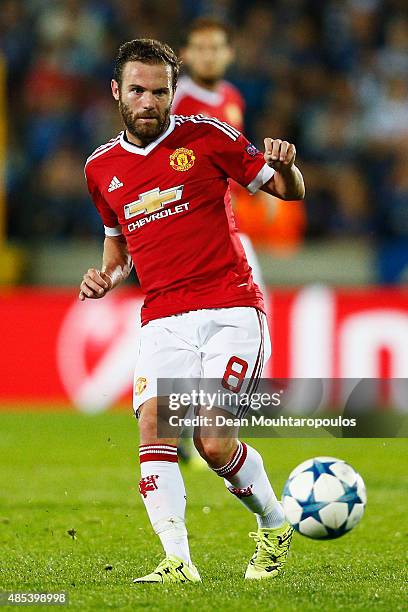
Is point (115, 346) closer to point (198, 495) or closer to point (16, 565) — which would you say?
point (198, 495)

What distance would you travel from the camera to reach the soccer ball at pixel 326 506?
5.08m

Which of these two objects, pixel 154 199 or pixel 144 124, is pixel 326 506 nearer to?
pixel 154 199

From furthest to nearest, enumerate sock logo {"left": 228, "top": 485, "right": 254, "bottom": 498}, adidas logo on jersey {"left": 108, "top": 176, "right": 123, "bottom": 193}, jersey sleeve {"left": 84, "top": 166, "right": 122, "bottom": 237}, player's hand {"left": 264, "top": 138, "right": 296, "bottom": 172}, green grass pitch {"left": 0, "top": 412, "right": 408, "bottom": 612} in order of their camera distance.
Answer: jersey sleeve {"left": 84, "top": 166, "right": 122, "bottom": 237} → adidas logo on jersey {"left": 108, "top": 176, "right": 123, "bottom": 193} → sock logo {"left": 228, "top": 485, "right": 254, "bottom": 498} → player's hand {"left": 264, "top": 138, "right": 296, "bottom": 172} → green grass pitch {"left": 0, "top": 412, "right": 408, "bottom": 612}

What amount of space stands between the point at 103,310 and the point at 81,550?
19.7ft

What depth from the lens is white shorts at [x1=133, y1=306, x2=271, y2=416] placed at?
4676 millimetres

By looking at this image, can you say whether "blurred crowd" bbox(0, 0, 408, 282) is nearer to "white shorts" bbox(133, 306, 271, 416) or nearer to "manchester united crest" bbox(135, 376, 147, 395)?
"white shorts" bbox(133, 306, 271, 416)

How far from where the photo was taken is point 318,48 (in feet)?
44.7

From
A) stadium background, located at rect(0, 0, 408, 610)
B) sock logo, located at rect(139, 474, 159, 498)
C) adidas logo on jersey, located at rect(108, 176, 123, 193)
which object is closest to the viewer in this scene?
sock logo, located at rect(139, 474, 159, 498)

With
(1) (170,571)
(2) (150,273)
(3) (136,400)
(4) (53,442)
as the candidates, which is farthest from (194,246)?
(4) (53,442)

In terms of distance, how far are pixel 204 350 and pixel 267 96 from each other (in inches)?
334

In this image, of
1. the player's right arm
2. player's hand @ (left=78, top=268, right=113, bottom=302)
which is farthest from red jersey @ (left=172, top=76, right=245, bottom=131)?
player's hand @ (left=78, top=268, right=113, bottom=302)

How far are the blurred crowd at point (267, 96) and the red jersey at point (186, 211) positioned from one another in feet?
22.7

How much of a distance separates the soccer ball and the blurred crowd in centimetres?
662

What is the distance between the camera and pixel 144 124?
4.77 metres
